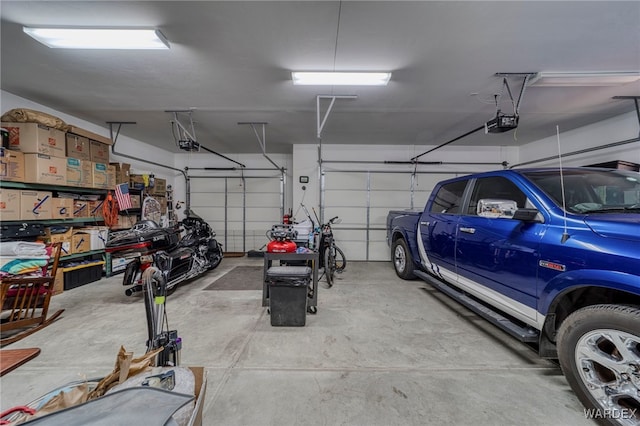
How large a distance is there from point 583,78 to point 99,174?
26.1 ft

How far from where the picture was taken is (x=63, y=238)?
387 cm

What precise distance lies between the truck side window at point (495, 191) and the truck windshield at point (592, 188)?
0.52 feet

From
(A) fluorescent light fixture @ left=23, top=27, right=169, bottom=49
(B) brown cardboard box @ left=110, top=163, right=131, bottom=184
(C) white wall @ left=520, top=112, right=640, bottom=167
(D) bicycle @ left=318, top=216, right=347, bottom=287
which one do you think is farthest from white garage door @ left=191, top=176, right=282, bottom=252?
(C) white wall @ left=520, top=112, right=640, bottom=167

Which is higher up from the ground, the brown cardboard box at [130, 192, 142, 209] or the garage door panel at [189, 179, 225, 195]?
the garage door panel at [189, 179, 225, 195]

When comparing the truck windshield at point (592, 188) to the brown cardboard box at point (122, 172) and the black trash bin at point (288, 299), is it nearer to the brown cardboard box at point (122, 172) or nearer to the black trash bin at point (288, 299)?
the black trash bin at point (288, 299)

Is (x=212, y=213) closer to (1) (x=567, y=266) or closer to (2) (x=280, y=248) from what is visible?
(2) (x=280, y=248)

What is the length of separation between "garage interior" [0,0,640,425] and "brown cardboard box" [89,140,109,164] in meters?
0.44

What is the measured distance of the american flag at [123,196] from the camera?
4.73 meters

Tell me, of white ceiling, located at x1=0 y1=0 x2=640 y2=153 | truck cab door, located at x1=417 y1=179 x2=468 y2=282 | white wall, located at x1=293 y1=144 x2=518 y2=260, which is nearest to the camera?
white ceiling, located at x1=0 y1=0 x2=640 y2=153

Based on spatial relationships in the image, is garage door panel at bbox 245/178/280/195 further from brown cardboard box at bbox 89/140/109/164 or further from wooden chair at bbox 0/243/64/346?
wooden chair at bbox 0/243/64/346

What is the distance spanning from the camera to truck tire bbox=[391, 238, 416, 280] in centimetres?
418

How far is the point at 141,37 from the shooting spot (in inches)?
91.0

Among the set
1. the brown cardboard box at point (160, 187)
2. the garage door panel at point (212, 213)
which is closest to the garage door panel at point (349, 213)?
the garage door panel at point (212, 213)

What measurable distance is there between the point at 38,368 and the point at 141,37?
3.24m
